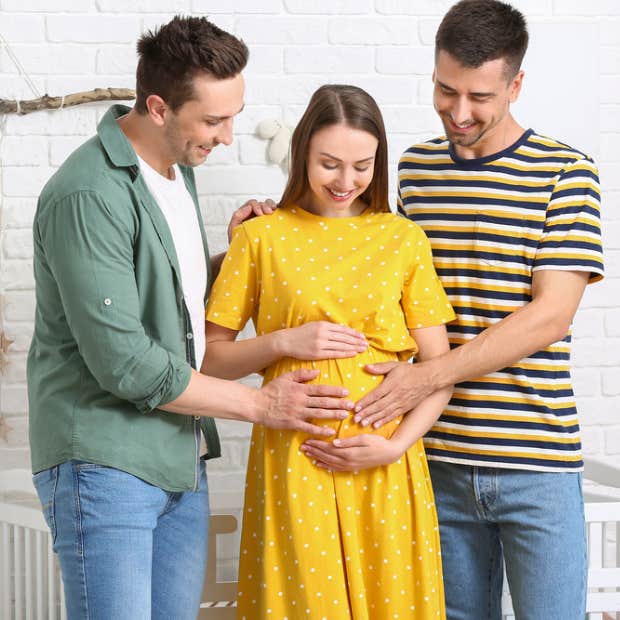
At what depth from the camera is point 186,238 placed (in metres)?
1.66

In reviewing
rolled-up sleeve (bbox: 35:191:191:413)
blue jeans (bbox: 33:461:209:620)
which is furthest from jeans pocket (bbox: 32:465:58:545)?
rolled-up sleeve (bbox: 35:191:191:413)

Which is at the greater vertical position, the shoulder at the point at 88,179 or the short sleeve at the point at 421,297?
the shoulder at the point at 88,179

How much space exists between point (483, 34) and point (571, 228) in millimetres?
375

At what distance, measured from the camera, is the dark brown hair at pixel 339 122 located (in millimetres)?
1634

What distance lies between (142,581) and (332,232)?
0.67 m

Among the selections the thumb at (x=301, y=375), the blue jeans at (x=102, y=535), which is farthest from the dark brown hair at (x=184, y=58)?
the blue jeans at (x=102, y=535)

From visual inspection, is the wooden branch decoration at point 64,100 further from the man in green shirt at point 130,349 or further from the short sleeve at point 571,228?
the short sleeve at point 571,228

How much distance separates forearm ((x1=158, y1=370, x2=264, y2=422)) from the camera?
5.02 feet

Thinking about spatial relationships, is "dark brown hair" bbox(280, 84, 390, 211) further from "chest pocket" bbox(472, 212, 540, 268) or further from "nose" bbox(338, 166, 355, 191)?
"chest pocket" bbox(472, 212, 540, 268)

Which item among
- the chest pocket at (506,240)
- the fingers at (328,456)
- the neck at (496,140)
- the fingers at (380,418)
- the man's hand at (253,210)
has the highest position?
the neck at (496,140)

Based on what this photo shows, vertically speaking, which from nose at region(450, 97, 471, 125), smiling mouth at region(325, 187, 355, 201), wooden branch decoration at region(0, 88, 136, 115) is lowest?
Result: smiling mouth at region(325, 187, 355, 201)

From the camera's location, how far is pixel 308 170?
1679 millimetres

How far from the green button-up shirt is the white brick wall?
834 millimetres

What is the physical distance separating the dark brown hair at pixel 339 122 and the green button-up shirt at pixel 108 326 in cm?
28
